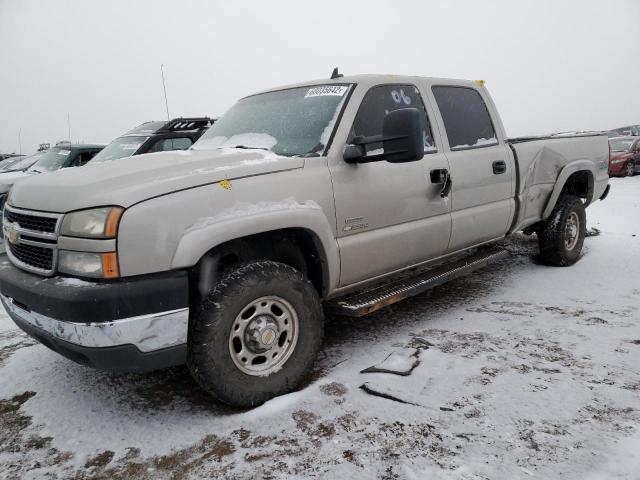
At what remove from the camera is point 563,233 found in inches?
201

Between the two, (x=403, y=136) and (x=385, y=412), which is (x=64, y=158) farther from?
(x=385, y=412)

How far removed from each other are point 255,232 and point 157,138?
5.76m

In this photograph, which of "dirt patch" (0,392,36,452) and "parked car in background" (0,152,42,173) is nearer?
"dirt patch" (0,392,36,452)

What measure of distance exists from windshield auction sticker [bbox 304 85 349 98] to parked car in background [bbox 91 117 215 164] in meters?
4.60

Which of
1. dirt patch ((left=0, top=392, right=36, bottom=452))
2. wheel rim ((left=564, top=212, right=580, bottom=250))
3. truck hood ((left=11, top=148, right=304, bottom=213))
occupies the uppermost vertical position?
truck hood ((left=11, top=148, right=304, bottom=213))

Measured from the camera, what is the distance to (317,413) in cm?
251

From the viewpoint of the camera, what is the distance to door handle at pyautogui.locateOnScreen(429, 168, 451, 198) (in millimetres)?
3506

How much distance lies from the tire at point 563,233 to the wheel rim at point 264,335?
349 cm

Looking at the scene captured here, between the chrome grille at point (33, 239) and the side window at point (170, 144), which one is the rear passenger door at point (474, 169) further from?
the side window at point (170, 144)

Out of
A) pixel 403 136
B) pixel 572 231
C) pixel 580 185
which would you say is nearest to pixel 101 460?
pixel 403 136

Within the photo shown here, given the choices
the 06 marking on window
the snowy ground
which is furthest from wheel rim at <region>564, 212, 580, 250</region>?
the 06 marking on window

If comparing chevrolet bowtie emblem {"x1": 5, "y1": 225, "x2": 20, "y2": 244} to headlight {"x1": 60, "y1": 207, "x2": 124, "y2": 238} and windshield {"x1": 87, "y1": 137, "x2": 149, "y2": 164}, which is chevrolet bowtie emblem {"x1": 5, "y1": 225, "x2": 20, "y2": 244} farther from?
windshield {"x1": 87, "y1": 137, "x2": 149, "y2": 164}

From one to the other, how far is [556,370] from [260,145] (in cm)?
227

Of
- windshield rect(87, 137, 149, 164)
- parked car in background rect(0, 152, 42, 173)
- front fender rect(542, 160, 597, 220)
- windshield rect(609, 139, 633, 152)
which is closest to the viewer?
front fender rect(542, 160, 597, 220)
